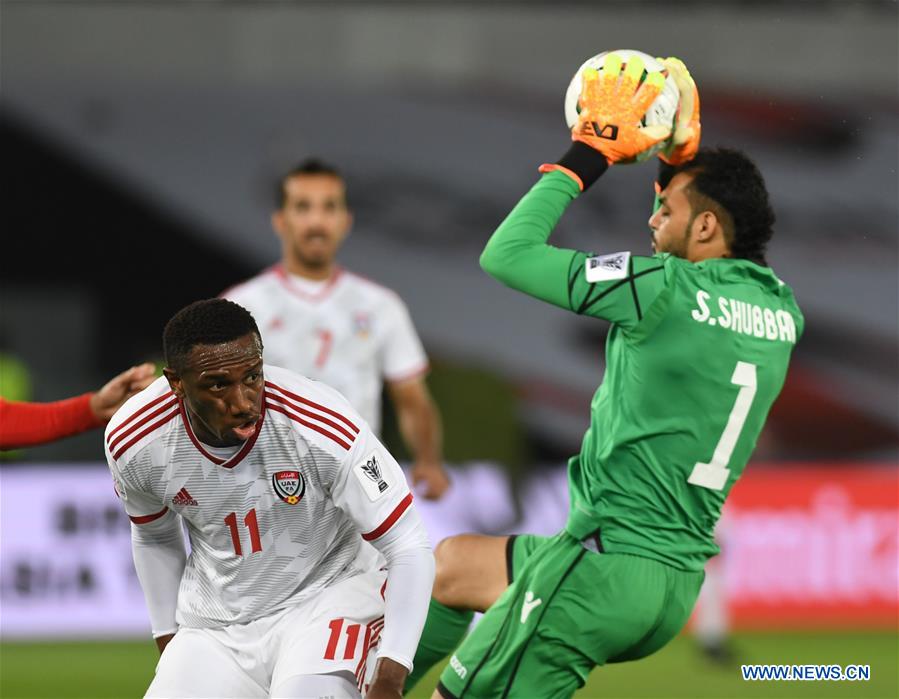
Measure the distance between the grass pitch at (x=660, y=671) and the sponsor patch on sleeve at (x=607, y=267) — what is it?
11.9 ft

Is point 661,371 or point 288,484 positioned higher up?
point 661,371

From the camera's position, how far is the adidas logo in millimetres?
3703

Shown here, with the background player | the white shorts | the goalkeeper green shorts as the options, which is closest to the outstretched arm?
the white shorts

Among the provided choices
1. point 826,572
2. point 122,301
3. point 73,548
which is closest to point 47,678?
point 73,548

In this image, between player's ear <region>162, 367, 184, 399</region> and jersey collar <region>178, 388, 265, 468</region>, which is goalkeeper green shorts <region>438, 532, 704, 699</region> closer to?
jersey collar <region>178, 388, 265, 468</region>

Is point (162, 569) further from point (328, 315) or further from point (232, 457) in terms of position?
point (328, 315)

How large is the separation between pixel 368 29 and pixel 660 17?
2.78 meters

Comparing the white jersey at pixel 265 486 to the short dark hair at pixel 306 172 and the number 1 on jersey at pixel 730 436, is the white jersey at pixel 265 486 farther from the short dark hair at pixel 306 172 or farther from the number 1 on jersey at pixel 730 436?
the short dark hair at pixel 306 172

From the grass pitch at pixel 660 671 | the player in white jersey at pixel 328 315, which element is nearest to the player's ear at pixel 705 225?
the player in white jersey at pixel 328 315

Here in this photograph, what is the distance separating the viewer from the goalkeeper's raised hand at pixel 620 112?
3783mm

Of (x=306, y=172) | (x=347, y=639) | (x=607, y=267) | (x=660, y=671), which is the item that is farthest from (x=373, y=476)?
(x=660, y=671)

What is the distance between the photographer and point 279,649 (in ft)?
12.3

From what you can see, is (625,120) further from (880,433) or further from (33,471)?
(880,433)

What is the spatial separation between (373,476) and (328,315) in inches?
126
